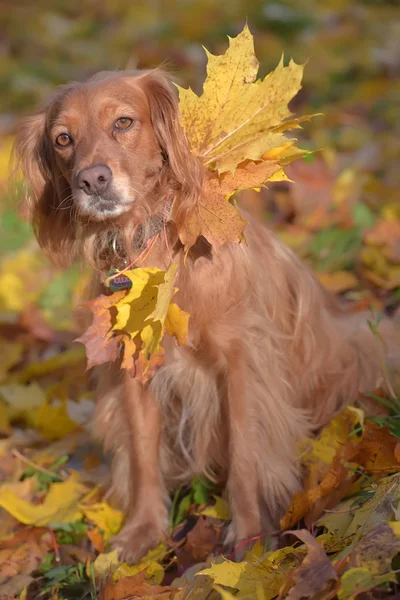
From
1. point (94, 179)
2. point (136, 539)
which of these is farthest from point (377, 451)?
point (94, 179)

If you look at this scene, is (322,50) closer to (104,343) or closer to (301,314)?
(301,314)

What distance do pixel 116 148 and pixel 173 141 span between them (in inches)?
7.3

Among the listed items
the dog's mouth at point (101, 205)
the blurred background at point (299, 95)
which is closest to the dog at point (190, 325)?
the dog's mouth at point (101, 205)

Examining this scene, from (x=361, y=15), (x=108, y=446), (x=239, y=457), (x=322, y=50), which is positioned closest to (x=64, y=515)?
(x=108, y=446)

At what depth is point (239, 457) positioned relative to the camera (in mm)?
2736

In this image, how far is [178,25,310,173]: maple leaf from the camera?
2207mm

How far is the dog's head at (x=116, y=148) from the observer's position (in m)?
2.38

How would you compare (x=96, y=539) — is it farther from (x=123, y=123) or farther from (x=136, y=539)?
(x=123, y=123)

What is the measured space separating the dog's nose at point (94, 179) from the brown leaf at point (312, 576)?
1.19m

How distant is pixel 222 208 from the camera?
7.60 feet

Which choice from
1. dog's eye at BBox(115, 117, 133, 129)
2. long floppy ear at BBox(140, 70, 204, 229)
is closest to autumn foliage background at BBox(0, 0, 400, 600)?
long floppy ear at BBox(140, 70, 204, 229)

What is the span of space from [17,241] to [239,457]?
3674mm

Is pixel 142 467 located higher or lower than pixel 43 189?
lower

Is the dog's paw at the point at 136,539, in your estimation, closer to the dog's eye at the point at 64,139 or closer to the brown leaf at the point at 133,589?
the brown leaf at the point at 133,589
